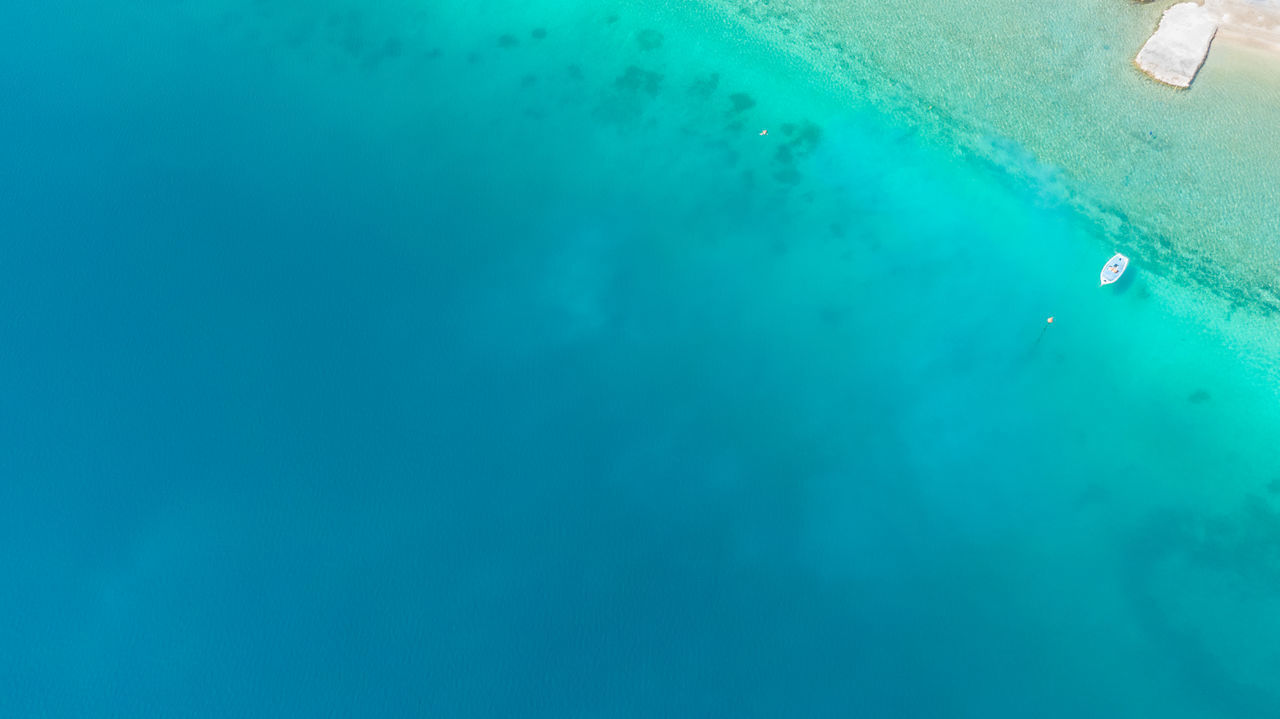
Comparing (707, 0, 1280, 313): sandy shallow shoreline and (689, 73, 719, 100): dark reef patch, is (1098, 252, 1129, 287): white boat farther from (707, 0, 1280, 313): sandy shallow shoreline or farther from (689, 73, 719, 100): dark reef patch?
(689, 73, 719, 100): dark reef patch

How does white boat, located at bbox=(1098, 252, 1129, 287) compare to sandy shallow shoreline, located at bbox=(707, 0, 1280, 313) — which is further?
sandy shallow shoreline, located at bbox=(707, 0, 1280, 313)

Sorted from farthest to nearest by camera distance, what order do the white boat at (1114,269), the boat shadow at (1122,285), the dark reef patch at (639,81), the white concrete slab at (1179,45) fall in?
the dark reef patch at (639,81)
the white concrete slab at (1179,45)
the boat shadow at (1122,285)
the white boat at (1114,269)

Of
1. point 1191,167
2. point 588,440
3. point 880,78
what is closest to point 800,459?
point 588,440

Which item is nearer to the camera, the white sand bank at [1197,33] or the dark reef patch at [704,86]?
the white sand bank at [1197,33]

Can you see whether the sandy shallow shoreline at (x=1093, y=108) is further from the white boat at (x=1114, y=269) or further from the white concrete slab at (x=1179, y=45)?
the white boat at (x=1114, y=269)

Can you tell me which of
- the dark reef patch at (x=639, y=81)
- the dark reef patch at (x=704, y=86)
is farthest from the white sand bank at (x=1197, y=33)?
the dark reef patch at (x=639, y=81)

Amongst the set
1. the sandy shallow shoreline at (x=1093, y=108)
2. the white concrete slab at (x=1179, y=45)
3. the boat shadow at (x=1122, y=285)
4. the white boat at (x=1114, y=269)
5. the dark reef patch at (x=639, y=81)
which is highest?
the white concrete slab at (x=1179, y=45)

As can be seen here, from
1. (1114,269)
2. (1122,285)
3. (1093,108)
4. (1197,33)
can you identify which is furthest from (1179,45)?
(1122,285)

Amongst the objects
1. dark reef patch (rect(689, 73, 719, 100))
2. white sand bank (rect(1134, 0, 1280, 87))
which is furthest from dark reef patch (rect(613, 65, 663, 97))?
white sand bank (rect(1134, 0, 1280, 87))

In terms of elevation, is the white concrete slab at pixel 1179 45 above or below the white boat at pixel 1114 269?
above

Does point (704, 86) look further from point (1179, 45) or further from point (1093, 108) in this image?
point (1179, 45)
